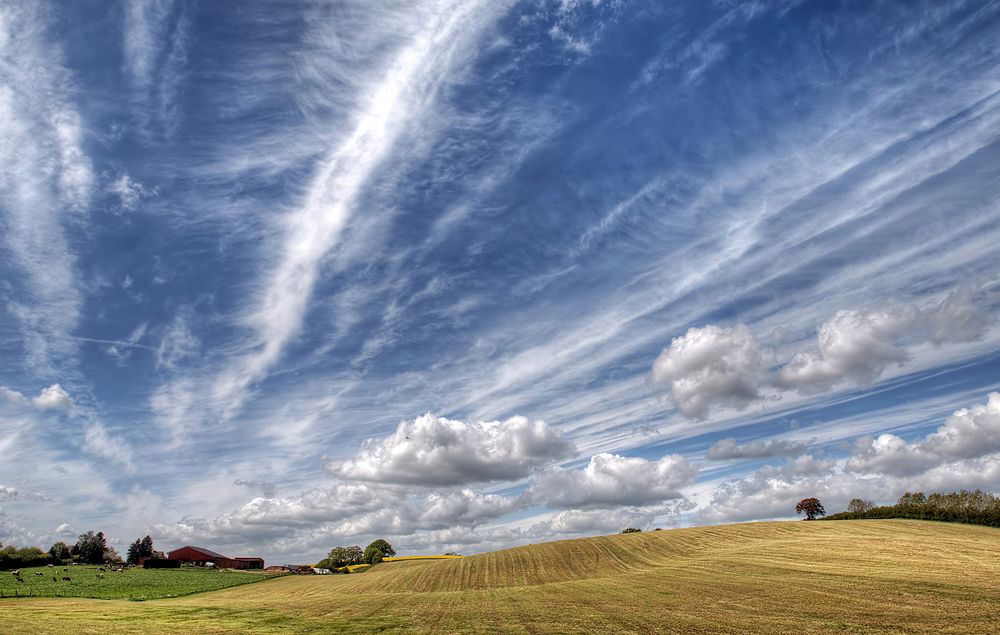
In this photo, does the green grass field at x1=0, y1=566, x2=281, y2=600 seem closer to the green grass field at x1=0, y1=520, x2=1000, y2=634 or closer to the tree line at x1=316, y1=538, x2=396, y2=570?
the green grass field at x1=0, y1=520, x2=1000, y2=634

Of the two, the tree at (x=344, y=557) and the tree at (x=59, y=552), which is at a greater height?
the tree at (x=59, y=552)

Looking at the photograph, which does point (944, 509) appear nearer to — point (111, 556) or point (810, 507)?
point (810, 507)

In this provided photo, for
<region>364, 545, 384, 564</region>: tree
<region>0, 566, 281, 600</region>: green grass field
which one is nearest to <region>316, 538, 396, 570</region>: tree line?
<region>364, 545, 384, 564</region>: tree

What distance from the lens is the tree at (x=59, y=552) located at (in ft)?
502

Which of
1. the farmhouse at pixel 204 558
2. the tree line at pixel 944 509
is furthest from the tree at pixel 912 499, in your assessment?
the farmhouse at pixel 204 558

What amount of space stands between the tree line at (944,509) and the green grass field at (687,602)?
3539cm

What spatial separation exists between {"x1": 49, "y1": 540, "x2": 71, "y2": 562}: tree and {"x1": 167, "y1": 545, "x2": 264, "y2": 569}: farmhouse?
85.8 ft

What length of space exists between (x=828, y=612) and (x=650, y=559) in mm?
50231

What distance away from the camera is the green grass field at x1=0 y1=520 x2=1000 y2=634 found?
28.9 m

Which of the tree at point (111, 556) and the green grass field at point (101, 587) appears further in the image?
the tree at point (111, 556)

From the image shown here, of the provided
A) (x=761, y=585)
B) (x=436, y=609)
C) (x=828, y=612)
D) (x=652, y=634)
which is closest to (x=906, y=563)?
(x=761, y=585)

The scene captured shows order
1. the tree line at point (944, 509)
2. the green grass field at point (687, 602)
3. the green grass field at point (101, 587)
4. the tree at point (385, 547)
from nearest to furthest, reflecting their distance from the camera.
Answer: the green grass field at point (687, 602) < the green grass field at point (101, 587) < the tree line at point (944, 509) < the tree at point (385, 547)

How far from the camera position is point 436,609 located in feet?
135

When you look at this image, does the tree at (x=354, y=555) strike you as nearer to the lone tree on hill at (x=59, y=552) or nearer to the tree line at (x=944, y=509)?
the lone tree on hill at (x=59, y=552)
